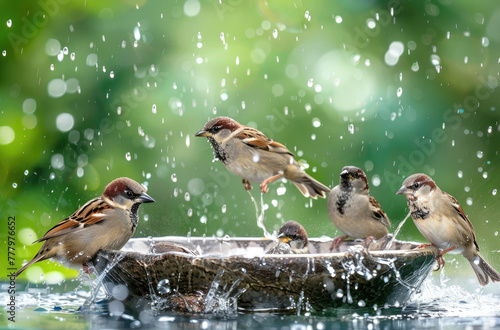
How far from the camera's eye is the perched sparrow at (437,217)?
12.0 feet

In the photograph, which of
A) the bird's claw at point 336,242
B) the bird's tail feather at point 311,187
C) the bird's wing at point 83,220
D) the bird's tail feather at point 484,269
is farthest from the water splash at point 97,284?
the bird's tail feather at point 484,269

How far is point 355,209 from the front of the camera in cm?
392

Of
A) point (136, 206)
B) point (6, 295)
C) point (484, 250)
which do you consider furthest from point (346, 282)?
point (484, 250)

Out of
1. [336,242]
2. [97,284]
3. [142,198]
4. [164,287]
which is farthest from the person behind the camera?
[336,242]

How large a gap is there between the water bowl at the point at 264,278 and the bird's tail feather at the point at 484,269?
0.79 metres

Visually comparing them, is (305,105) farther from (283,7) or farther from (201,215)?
(201,215)

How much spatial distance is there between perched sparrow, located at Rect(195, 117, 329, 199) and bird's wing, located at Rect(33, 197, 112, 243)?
0.66 m

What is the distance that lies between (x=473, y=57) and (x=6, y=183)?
431 cm

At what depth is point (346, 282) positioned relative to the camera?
298cm

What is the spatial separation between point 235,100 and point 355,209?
2599 mm

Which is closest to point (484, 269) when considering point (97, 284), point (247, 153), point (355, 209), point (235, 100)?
point (355, 209)

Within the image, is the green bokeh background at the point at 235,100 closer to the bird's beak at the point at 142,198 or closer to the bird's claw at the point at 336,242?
the bird's claw at the point at 336,242

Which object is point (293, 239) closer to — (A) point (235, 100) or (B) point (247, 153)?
(B) point (247, 153)

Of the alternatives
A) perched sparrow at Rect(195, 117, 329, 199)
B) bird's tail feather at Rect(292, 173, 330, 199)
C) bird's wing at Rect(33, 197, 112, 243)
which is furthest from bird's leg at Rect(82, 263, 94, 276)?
bird's tail feather at Rect(292, 173, 330, 199)
